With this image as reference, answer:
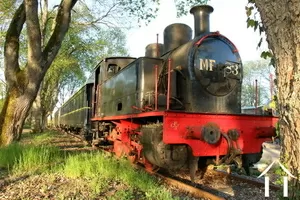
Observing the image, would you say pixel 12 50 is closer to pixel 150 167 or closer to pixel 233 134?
pixel 150 167

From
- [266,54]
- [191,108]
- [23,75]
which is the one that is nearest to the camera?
[266,54]

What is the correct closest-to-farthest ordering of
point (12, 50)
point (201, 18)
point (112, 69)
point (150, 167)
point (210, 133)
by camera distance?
point (210, 133), point (150, 167), point (201, 18), point (12, 50), point (112, 69)

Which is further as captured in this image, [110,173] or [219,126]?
[219,126]

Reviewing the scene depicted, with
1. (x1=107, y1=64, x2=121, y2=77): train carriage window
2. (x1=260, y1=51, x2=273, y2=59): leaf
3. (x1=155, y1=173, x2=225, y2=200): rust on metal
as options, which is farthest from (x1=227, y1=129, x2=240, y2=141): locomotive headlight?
(x1=107, y1=64, x2=121, y2=77): train carriage window

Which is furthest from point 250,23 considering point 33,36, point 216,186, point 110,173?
point 33,36

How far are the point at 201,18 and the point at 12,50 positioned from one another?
20.0ft

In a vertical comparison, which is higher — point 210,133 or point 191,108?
point 191,108

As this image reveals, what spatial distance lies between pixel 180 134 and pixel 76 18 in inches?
720

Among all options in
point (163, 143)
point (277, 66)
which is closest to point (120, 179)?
point (163, 143)

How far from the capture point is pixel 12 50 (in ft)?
29.7

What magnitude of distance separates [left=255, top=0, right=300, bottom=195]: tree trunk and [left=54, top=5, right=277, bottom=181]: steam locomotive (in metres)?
2.38

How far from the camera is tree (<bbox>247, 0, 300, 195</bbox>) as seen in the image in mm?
2523

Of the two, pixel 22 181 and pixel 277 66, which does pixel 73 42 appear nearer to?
pixel 22 181

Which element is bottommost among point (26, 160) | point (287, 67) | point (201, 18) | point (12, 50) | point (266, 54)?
point (26, 160)
